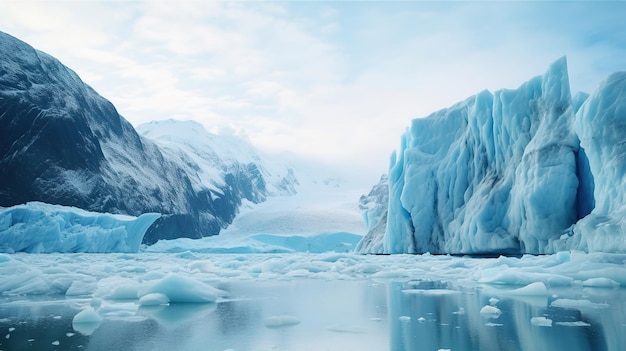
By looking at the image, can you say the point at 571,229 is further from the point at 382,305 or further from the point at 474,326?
the point at 474,326

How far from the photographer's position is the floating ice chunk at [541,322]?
14.5 feet

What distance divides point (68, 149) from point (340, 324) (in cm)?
4013

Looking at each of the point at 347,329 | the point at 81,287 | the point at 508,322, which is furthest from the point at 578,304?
the point at 81,287

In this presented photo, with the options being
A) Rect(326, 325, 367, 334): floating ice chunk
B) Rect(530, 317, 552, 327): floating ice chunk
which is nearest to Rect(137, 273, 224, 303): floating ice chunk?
Rect(326, 325, 367, 334): floating ice chunk

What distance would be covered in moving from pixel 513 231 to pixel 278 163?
119m

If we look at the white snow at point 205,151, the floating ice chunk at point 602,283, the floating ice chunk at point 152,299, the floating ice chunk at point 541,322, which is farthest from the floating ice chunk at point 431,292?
the white snow at point 205,151

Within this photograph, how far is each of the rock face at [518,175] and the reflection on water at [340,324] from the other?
7.44 meters

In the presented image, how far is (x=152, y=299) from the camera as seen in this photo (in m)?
6.46

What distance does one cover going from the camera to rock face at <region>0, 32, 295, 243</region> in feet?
120

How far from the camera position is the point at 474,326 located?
4.48m

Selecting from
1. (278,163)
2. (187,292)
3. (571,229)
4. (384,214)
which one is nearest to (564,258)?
(571,229)

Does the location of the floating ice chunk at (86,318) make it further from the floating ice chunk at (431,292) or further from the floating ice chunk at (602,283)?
the floating ice chunk at (602,283)

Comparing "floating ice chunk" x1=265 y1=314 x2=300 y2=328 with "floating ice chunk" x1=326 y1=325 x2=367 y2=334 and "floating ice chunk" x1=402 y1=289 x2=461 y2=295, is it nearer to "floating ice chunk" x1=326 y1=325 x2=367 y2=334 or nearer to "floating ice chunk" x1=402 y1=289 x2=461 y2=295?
"floating ice chunk" x1=326 y1=325 x2=367 y2=334

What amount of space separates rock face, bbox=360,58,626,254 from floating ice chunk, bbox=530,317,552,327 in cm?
880
